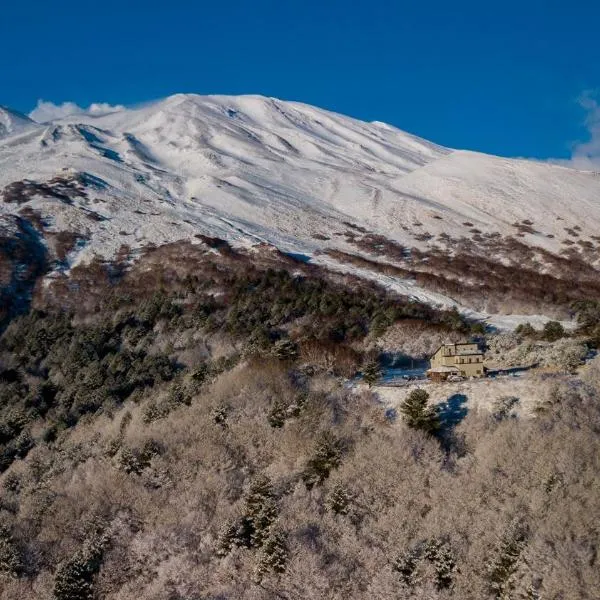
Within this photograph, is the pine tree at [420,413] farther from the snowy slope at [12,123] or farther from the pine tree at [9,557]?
the snowy slope at [12,123]

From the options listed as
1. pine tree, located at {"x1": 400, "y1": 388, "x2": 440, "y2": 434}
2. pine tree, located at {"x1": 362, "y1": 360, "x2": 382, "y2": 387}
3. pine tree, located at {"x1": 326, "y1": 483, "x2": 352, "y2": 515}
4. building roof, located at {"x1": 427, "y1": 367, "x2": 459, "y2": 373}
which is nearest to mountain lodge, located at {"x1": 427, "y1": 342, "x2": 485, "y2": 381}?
building roof, located at {"x1": 427, "y1": 367, "x2": 459, "y2": 373}

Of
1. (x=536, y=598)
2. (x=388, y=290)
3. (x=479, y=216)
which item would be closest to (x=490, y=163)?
(x=479, y=216)

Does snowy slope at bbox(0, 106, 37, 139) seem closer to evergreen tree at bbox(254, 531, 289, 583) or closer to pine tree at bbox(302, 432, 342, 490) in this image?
pine tree at bbox(302, 432, 342, 490)

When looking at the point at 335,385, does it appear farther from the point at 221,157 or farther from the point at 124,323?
the point at 221,157

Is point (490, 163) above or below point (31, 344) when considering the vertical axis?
above

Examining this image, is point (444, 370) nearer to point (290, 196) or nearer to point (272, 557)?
point (272, 557)

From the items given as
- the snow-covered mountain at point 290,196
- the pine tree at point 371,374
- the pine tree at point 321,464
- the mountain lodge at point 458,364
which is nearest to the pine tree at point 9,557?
the pine tree at point 321,464
